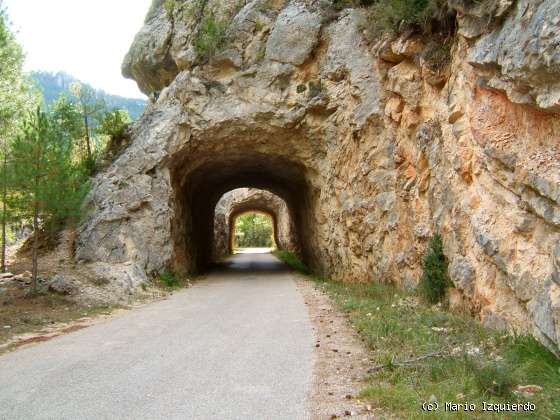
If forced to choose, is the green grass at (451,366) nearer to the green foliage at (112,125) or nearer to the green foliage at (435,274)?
the green foliage at (435,274)

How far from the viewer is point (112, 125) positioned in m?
18.0

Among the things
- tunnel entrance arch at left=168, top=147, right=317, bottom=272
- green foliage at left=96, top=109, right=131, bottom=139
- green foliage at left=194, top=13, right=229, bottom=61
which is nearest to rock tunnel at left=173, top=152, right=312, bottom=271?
tunnel entrance arch at left=168, top=147, right=317, bottom=272

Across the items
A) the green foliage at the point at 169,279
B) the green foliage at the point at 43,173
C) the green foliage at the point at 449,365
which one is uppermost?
the green foliage at the point at 43,173

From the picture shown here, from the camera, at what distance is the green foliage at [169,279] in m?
15.3

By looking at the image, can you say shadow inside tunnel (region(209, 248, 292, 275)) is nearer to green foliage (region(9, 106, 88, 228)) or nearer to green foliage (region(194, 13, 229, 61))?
green foliage (region(194, 13, 229, 61))

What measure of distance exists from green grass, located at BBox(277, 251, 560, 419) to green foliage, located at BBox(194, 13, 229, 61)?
487 inches

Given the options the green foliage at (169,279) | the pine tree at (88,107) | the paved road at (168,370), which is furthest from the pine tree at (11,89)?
the paved road at (168,370)

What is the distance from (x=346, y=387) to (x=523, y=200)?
3.64m

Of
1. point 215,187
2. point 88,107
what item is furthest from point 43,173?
point 215,187

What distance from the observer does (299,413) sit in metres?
4.23

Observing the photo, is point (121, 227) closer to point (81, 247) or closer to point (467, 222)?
point (81, 247)

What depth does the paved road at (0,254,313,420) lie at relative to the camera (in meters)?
4.34

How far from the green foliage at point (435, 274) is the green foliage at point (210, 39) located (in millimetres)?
11344

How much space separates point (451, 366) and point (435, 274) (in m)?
4.28
